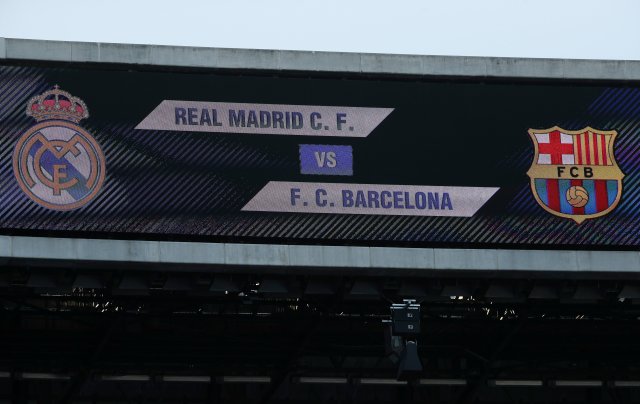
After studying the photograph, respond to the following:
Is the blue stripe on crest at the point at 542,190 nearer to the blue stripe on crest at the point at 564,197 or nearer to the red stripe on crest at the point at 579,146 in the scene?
the blue stripe on crest at the point at 564,197

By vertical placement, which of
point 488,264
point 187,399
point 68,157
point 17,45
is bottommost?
point 187,399

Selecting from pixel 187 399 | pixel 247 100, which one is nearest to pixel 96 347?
pixel 187 399

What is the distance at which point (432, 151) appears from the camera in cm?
4019

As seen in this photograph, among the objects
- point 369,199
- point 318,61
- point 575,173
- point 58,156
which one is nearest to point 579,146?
point 575,173

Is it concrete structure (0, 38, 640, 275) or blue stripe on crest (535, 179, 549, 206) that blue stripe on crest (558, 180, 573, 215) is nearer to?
blue stripe on crest (535, 179, 549, 206)

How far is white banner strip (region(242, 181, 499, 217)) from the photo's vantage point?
39.2 meters

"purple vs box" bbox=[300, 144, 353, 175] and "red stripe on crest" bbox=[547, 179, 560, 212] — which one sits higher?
"purple vs box" bbox=[300, 144, 353, 175]

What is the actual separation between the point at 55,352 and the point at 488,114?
39.2 feet

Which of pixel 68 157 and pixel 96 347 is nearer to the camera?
pixel 68 157

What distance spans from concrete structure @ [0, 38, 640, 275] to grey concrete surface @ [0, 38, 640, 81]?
0.07 ft

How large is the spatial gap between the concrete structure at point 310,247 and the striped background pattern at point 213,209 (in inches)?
18.9

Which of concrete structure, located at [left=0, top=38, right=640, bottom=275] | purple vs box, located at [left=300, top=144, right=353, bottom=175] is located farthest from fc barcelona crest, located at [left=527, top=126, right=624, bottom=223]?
purple vs box, located at [left=300, top=144, right=353, bottom=175]

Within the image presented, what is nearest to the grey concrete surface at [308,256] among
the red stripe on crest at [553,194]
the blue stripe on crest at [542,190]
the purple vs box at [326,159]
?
the red stripe on crest at [553,194]

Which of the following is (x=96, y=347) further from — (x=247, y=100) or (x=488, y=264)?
(x=488, y=264)
